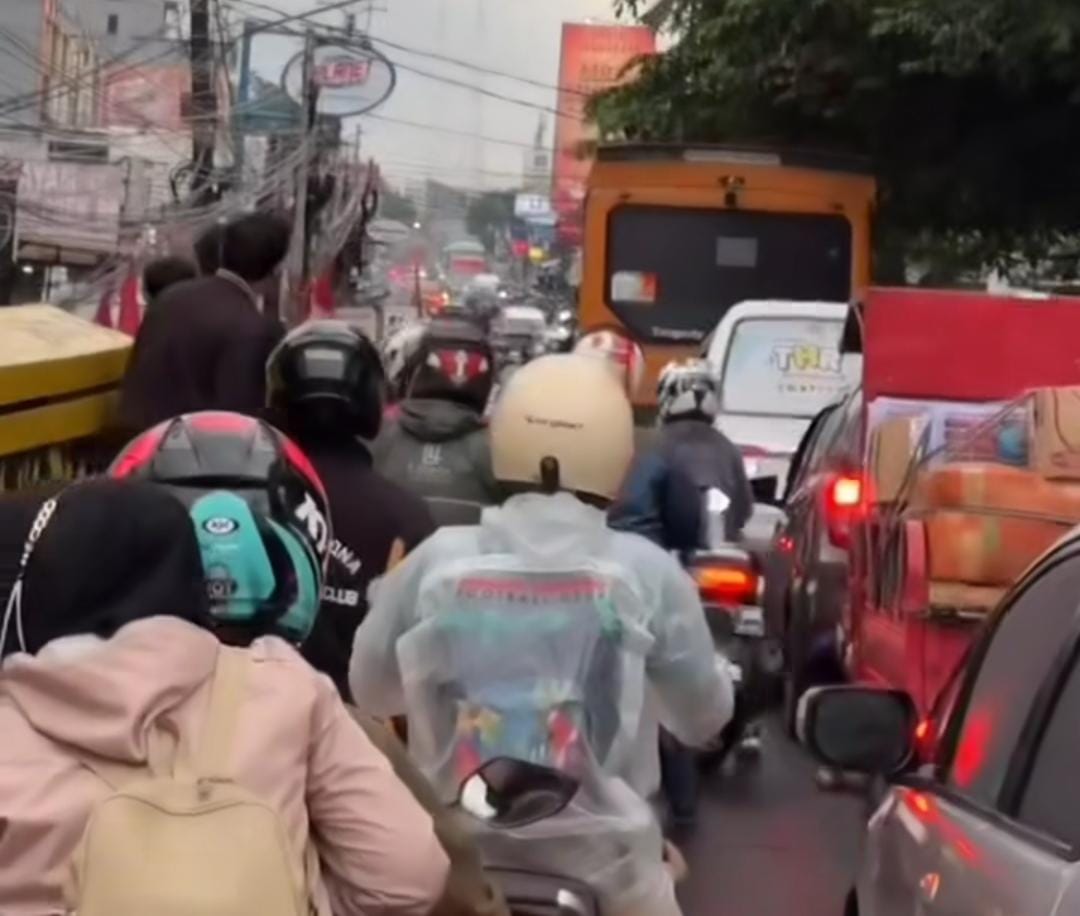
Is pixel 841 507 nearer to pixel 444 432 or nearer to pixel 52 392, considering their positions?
pixel 444 432

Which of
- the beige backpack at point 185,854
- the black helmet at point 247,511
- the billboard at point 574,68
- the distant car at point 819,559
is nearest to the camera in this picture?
the beige backpack at point 185,854

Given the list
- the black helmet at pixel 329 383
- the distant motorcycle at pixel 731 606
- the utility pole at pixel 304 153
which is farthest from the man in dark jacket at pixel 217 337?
the utility pole at pixel 304 153

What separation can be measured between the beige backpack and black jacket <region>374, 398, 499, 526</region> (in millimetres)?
4550

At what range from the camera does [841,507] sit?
37.1ft

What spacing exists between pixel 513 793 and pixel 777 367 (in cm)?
1303

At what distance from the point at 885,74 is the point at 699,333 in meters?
3.97

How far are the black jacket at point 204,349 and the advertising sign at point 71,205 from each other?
96.6 feet

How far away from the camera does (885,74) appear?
25.1 metres

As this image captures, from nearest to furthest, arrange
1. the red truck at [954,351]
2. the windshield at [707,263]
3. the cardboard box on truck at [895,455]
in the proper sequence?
the cardboard box on truck at [895,455] < the red truck at [954,351] < the windshield at [707,263]

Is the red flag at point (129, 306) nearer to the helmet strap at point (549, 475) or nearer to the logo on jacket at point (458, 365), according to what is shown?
the logo on jacket at point (458, 365)

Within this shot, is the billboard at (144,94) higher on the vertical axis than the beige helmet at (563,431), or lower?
lower

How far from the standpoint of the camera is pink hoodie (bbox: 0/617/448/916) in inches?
113

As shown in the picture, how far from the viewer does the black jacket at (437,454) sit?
7.51 meters

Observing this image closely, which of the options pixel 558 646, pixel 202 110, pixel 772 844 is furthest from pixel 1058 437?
pixel 202 110
